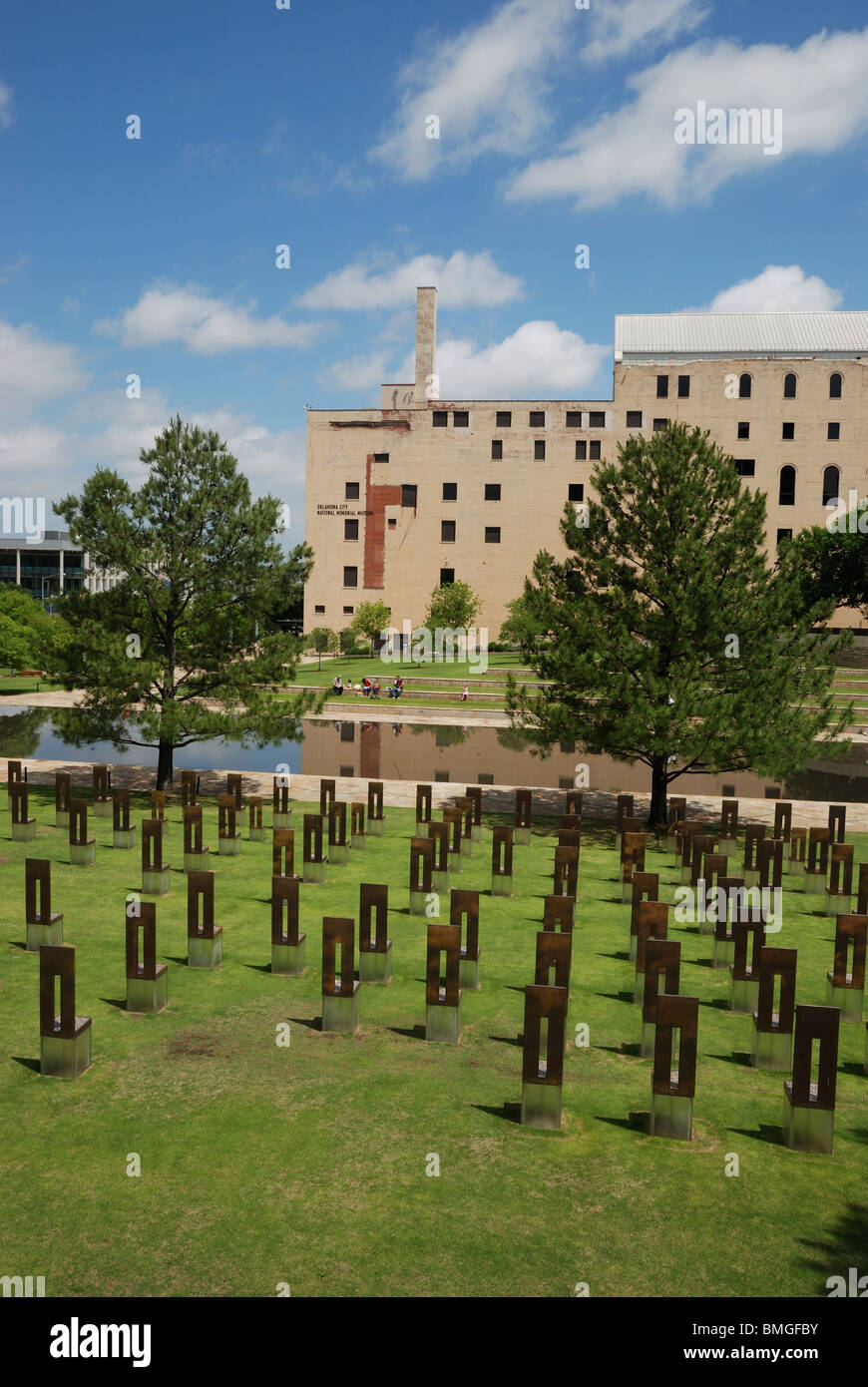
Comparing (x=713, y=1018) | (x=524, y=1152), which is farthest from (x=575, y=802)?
(x=524, y=1152)

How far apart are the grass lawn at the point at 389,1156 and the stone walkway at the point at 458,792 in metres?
10.1

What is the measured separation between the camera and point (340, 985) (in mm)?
9828

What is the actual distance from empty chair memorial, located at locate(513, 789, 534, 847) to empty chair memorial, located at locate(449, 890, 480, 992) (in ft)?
22.8

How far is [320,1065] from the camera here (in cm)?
909

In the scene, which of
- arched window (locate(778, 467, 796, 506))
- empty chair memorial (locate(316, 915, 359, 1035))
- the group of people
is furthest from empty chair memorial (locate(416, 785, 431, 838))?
arched window (locate(778, 467, 796, 506))

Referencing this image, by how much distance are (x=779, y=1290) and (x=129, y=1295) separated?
12.8 ft

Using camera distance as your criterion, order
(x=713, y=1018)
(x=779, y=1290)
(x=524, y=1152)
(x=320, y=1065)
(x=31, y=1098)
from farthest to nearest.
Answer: (x=713, y=1018) → (x=320, y=1065) → (x=31, y=1098) → (x=524, y=1152) → (x=779, y=1290)

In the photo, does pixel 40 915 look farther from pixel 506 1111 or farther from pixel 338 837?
pixel 506 1111

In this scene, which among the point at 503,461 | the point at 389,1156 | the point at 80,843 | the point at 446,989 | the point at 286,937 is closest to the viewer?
the point at 389,1156

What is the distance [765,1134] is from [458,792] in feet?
49.4

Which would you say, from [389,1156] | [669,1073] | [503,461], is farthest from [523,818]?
[503,461]

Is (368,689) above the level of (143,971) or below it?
above

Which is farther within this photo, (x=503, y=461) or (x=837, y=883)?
(x=503, y=461)
